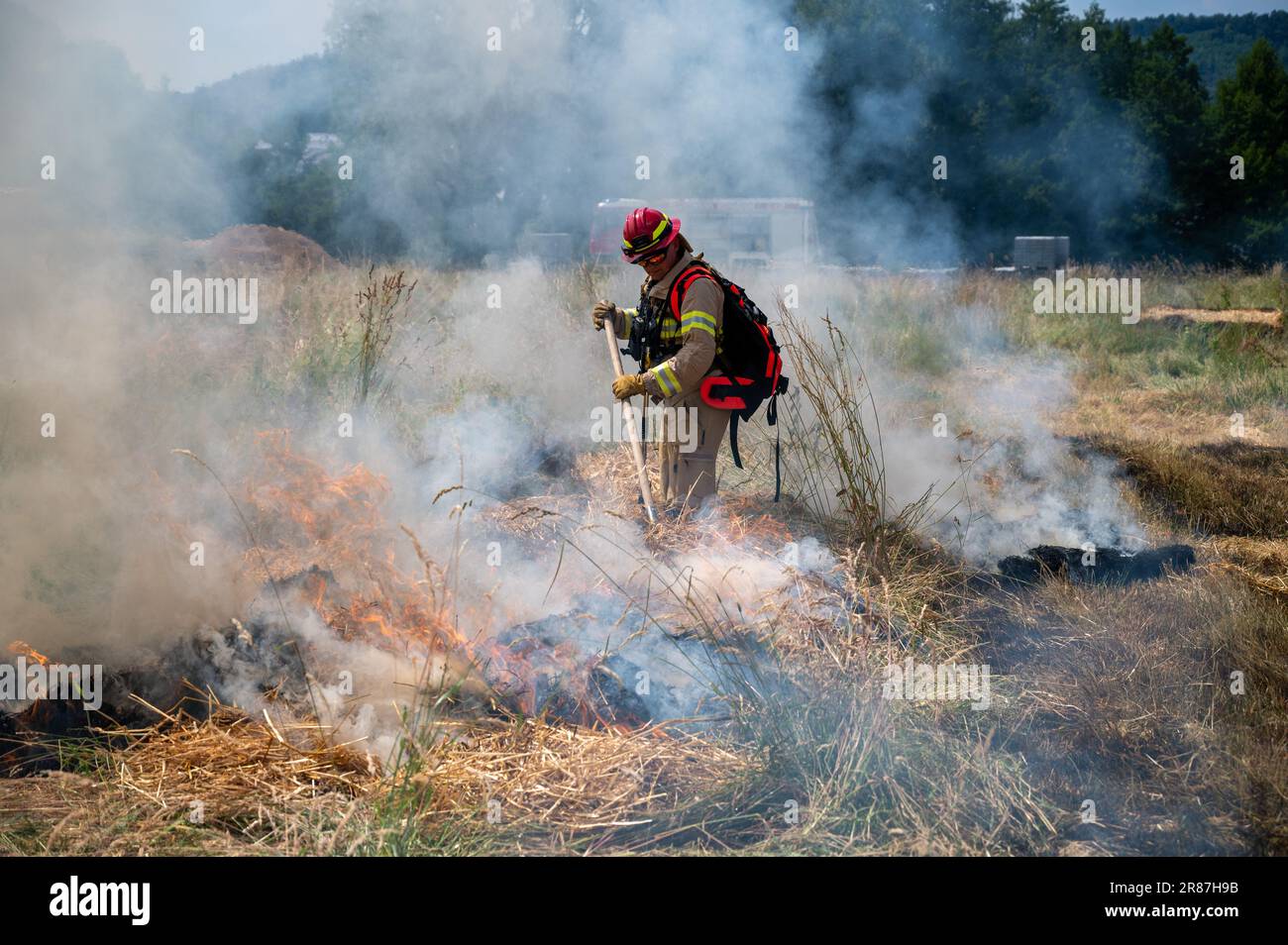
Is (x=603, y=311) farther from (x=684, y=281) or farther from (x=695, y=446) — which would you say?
(x=695, y=446)

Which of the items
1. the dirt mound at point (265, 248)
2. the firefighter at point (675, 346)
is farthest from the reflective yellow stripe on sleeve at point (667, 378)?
the dirt mound at point (265, 248)

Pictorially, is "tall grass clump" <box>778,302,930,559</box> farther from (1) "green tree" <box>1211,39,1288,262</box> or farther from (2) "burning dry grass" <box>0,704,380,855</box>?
(1) "green tree" <box>1211,39,1288,262</box>

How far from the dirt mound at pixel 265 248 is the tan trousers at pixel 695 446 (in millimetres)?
5973

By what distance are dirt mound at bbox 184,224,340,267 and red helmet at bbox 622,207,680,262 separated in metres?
5.95

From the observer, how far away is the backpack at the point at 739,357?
A: 4.32m

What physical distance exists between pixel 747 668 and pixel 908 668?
538mm

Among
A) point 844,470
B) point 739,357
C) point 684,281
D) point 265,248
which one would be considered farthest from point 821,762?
point 265,248

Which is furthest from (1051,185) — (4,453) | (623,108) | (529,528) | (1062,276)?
(4,453)

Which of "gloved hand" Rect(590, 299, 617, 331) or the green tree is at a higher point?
the green tree

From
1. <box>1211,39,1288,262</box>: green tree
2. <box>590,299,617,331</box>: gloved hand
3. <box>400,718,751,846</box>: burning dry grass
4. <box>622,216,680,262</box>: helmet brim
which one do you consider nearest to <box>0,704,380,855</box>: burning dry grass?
<box>400,718,751,846</box>: burning dry grass

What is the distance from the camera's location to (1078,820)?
264 cm

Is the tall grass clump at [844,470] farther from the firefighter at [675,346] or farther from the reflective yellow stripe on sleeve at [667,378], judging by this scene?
the reflective yellow stripe on sleeve at [667,378]

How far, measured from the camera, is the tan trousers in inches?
180
